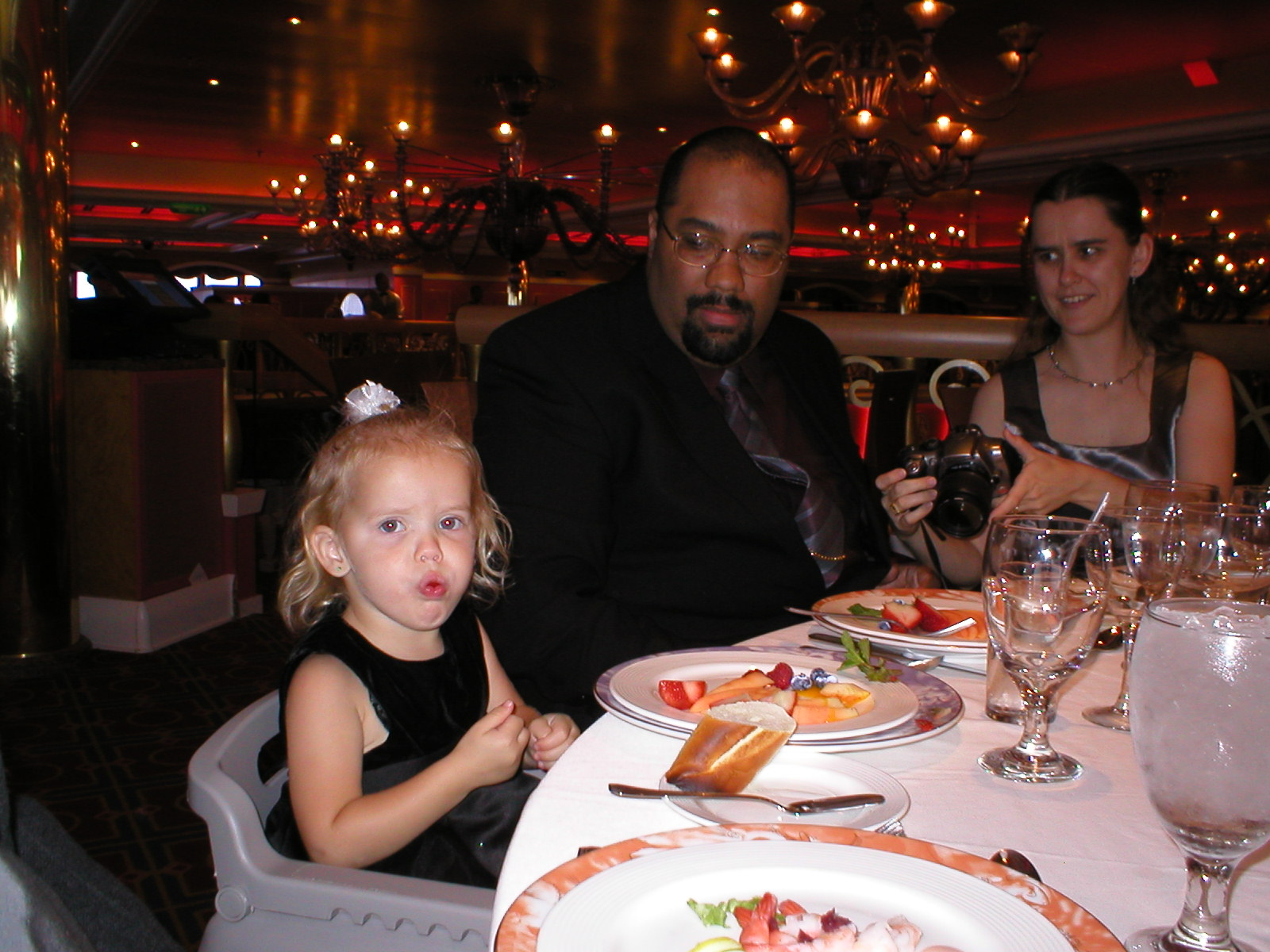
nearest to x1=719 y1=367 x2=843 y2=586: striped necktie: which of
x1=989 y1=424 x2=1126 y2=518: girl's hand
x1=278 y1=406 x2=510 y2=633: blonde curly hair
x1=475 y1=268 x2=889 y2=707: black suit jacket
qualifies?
x1=475 y1=268 x2=889 y2=707: black suit jacket

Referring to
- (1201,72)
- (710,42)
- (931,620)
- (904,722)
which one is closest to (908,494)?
(931,620)

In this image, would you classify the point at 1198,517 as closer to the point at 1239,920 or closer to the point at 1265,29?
the point at 1239,920

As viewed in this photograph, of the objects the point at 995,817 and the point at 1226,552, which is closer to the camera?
the point at 995,817

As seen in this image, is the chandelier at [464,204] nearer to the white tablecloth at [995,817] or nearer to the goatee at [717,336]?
the goatee at [717,336]

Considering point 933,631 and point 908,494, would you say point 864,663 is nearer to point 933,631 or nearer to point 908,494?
point 933,631

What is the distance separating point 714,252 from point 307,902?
140 centimetres

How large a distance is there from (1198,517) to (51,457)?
4.15 metres

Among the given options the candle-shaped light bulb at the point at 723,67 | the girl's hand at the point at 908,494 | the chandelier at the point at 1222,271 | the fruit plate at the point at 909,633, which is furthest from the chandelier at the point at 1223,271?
the fruit plate at the point at 909,633

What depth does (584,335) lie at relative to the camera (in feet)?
6.45

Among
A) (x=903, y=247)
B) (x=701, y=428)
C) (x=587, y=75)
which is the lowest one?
(x=701, y=428)

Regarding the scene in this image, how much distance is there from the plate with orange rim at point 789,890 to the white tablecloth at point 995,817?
0.11m

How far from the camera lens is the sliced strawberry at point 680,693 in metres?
1.05

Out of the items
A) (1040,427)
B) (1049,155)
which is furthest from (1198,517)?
(1049,155)

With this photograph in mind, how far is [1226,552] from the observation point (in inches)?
42.4
